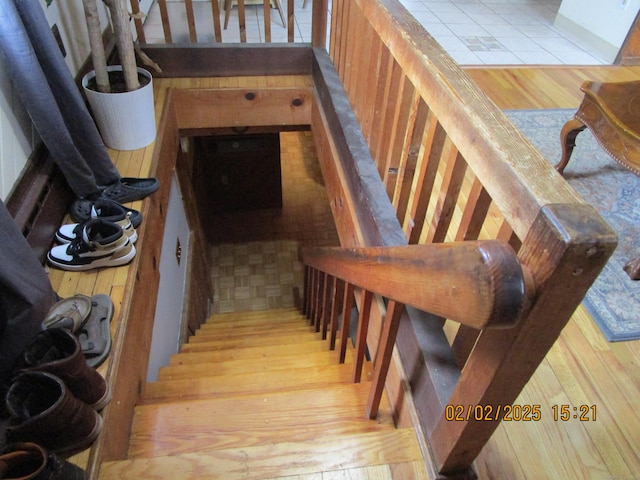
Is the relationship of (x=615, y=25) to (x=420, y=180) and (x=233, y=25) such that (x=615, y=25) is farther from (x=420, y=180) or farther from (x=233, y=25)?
(x=420, y=180)

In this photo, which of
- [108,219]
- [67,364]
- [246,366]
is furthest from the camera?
[246,366]

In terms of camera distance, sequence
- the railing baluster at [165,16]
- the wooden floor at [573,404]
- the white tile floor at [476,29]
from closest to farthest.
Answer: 1. the wooden floor at [573,404]
2. the railing baluster at [165,16]
3. the white tile floor at [476,29]

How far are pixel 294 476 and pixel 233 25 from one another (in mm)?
4303

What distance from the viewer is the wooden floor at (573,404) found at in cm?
130

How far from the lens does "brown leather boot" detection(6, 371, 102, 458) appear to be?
3.23 feet

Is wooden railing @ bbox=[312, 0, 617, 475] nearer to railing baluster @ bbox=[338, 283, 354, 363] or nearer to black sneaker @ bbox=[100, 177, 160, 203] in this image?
railing baluster @ bbox=[338, 283, 354, 363]

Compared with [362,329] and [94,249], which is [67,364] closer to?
[94,249]

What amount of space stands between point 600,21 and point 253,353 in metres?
4.35

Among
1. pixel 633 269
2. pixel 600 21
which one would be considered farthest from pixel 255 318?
pixel 600 21

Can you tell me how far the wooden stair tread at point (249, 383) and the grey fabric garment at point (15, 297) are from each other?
0.64 metres

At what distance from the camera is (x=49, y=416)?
0.98 m

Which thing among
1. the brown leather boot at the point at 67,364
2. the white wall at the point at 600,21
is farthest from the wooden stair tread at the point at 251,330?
the white wall at the point at 600,21

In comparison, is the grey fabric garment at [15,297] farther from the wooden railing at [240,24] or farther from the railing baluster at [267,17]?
the railing baluster at [267,17]

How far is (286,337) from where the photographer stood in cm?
259
